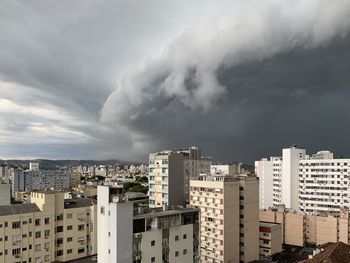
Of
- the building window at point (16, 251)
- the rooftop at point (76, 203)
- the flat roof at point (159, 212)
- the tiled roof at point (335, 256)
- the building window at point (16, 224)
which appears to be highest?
the flat roof at point (159, 212)

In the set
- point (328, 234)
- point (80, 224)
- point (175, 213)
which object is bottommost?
point (328, 234)

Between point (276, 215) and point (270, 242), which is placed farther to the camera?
point (276, 215)

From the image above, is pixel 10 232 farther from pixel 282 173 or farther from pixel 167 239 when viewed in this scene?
pixel 282 173

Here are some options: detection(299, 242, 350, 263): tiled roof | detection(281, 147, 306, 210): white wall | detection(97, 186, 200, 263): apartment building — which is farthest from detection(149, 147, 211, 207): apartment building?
detection(281, 147, 306, 210): white wall

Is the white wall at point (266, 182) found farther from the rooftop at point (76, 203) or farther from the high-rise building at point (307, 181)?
the rooftop at point (76, 203)

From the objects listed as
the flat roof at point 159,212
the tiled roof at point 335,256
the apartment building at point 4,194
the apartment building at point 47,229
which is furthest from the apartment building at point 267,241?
the apartment building at point 4,194

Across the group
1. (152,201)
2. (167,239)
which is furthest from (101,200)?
(152,201)

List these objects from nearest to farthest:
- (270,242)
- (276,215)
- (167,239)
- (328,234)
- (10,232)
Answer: (167,239) < (10,232) < (270,242) < (328,234) < (276,215)
